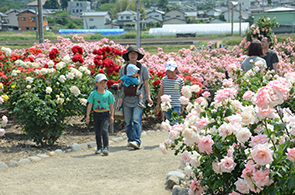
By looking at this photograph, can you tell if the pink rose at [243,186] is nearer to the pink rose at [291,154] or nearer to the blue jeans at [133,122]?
the pink rose at [291,154]

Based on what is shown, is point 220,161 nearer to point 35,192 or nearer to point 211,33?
point 35,192

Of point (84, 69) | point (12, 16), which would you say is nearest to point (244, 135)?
point (84, 69)

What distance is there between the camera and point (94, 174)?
5312 mm

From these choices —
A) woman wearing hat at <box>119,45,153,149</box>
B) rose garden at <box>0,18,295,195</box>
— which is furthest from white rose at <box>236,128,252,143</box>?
woman wearing hat at <box>119,45,153,149</box>

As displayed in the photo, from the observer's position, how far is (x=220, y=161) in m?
2.96

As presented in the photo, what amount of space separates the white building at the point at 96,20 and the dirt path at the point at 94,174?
8939 centimetres

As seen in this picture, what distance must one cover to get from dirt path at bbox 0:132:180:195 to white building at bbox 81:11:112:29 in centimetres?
8939

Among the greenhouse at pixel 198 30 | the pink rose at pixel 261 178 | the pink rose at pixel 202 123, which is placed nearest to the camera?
the pink rose at pixel 261 178

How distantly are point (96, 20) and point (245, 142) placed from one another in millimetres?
95776

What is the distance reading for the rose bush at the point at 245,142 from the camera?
2426 millimetres

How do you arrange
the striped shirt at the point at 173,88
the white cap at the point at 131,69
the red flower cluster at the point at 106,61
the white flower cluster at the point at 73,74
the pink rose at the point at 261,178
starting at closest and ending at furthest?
the pink rose at the point at 261,178 < the white cap at the point at 131,69 < the striped shirt at the point at 173,88 < the white flower cluster at the point at 73,74 < the red flower cluster at the point at 106,61

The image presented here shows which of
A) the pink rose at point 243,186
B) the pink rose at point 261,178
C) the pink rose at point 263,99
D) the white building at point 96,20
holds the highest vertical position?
the white building at point 96,20

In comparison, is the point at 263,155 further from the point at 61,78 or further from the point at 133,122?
the point at 61,78

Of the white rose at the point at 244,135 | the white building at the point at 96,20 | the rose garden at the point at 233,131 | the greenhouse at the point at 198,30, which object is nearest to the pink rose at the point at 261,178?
the rose garden at the point at 233,131
